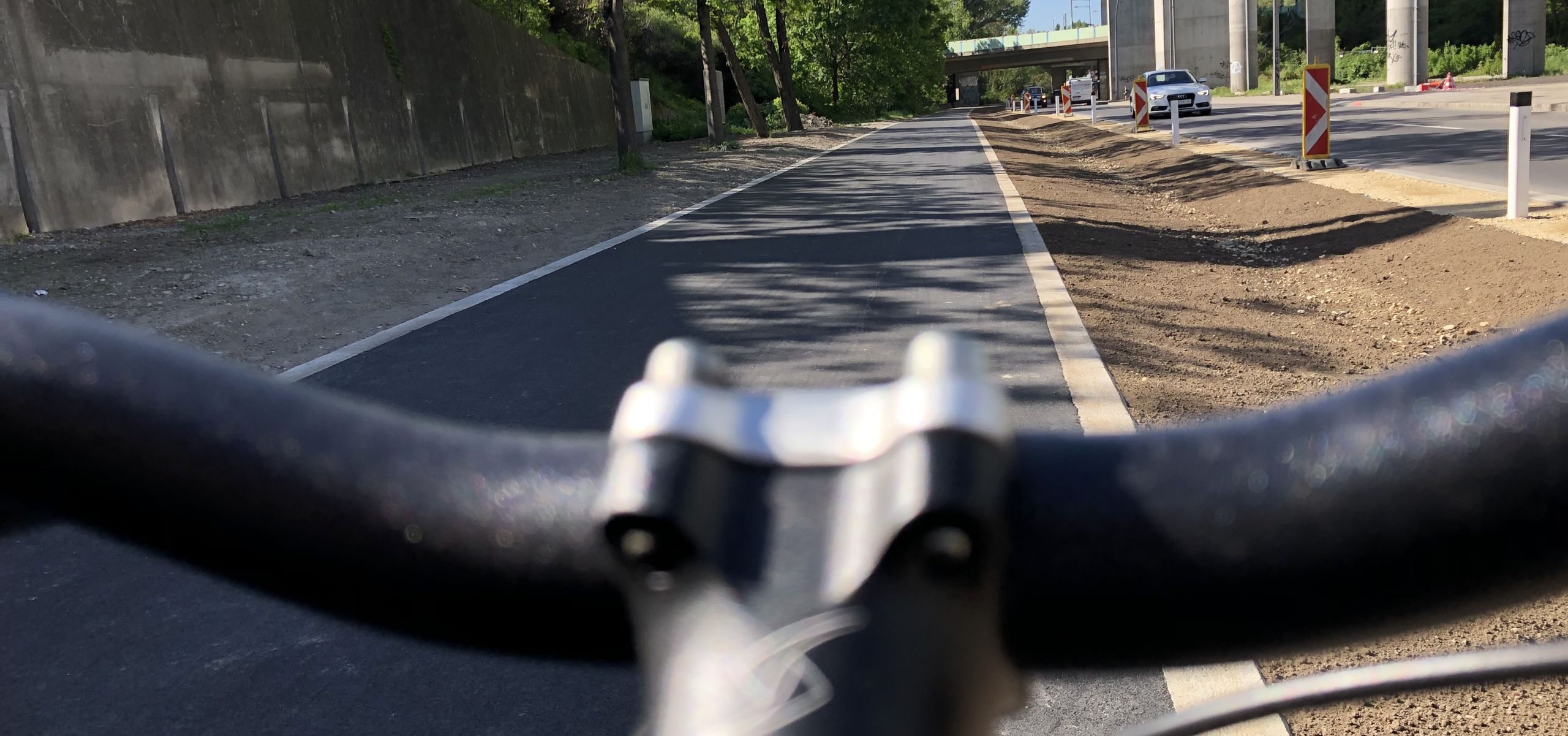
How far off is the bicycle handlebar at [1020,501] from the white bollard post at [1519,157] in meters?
12.3

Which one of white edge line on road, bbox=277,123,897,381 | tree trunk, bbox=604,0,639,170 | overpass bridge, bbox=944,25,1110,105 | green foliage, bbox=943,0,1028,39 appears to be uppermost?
green foliage, bbox=943,0,1028,39

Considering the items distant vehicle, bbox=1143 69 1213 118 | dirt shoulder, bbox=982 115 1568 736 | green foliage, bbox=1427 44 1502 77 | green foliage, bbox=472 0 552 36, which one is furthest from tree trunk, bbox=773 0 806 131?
dirt shoulder, bbox=982 115 1568 736

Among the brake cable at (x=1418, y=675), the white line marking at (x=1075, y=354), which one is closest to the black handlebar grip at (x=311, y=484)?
the brake cable at (x=1418, y=675)

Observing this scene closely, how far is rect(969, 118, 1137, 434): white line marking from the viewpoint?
5.60m

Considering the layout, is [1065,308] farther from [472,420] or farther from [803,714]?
[803,714]

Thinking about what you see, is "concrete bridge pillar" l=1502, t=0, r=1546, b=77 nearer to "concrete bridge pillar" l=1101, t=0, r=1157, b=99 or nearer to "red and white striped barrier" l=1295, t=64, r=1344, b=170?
"concrete bridge pillar" l=1101, t=0, r=1157, b=99

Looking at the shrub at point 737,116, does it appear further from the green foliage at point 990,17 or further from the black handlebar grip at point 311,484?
the green foliage at point 990,17

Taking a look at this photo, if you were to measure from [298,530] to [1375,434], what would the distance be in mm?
514

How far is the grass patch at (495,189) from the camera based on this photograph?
64.6 ft

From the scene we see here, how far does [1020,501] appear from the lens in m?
0.58

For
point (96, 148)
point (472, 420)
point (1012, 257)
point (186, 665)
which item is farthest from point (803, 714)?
point (96, 148)

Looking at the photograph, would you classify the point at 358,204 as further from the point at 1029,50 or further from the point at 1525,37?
the point at 1029,50

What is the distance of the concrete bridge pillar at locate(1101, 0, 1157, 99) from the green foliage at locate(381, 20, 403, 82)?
67.3m

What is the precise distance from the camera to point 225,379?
0.66m
